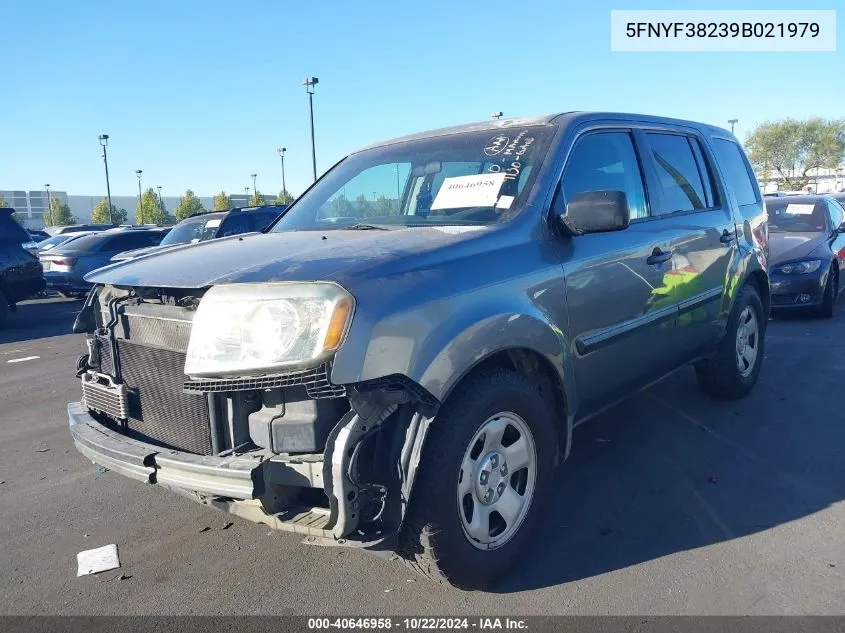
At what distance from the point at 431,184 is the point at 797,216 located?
8.05 m

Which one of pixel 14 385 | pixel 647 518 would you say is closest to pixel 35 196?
pixel 14 385

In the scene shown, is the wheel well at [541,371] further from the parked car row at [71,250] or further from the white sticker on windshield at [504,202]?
the parked car row at [71,250]

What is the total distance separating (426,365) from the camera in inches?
92.6

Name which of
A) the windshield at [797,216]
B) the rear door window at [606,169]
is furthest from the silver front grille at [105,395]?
the windshield at [797,216]

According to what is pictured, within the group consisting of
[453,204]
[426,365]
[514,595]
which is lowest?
[514,595]

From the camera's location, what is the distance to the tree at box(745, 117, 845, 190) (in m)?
54.2

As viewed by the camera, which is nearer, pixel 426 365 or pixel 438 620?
pixel 426 365

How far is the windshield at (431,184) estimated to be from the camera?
3.20m

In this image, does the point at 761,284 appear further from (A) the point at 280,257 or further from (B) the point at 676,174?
(A) the point at 280,257

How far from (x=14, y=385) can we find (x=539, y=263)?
5820 mm

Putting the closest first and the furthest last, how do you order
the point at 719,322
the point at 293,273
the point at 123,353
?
the point at 293,273 < the point at 123,353 < the point at 719,322

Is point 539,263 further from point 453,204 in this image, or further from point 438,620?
point 438,620

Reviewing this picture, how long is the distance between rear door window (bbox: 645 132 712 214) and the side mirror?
110 cm

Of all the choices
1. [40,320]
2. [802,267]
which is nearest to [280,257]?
[802,267]
